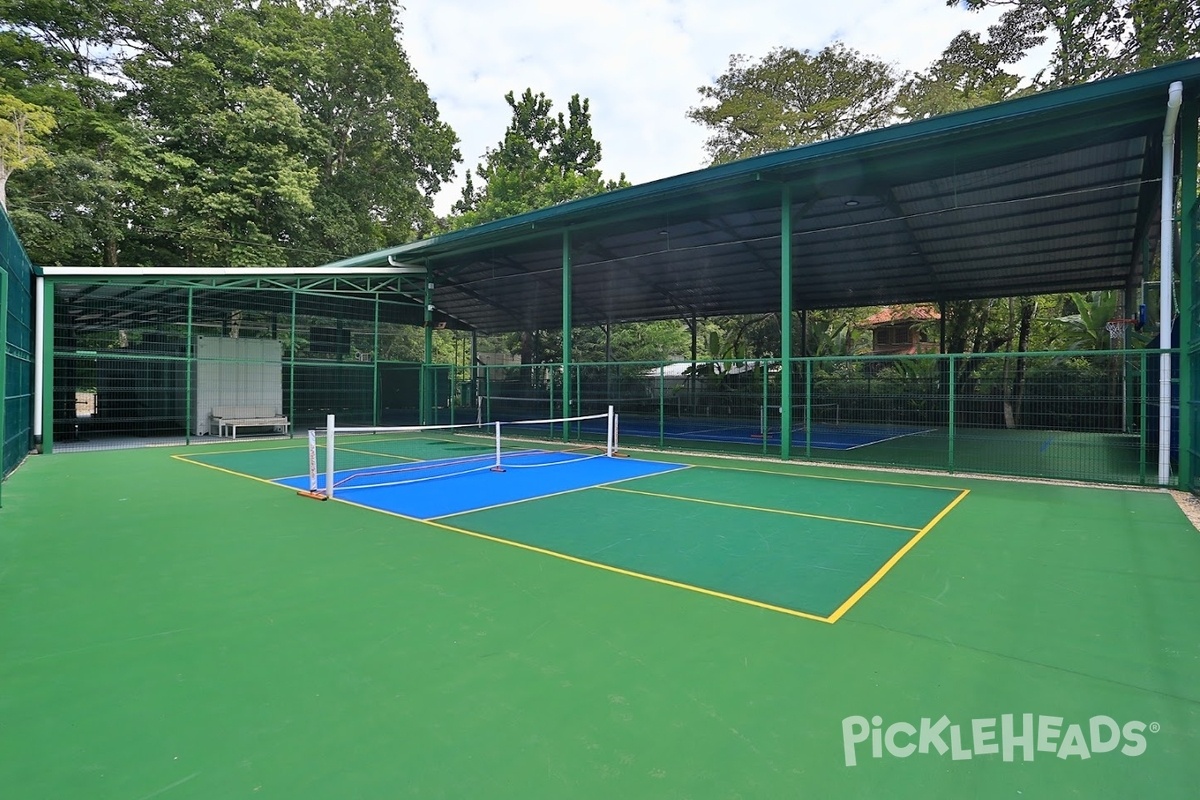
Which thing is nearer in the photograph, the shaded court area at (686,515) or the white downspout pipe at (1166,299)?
the shaded court area at (686,515)

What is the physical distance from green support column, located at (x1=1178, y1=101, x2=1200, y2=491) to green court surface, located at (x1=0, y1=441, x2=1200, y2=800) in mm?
2946

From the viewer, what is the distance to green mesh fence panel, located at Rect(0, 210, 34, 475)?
8867mm

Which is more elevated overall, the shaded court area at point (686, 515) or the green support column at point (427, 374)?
the green support column at point (427, 374)

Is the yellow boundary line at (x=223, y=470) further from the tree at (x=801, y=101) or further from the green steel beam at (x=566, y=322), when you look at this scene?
the tree at (x=801, y=101)

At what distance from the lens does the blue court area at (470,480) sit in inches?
305

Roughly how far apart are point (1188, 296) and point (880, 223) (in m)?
7.58

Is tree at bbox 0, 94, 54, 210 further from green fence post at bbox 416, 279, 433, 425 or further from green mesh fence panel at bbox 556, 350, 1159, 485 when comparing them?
green mesh fence panel at bbox 556, 350, 1159, 485

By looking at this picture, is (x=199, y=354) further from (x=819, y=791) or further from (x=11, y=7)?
(x=819, y=791)

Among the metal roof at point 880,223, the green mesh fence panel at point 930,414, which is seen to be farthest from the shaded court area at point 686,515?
the metal roof at point 880,223

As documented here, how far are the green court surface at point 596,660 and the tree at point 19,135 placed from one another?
17.0 meters

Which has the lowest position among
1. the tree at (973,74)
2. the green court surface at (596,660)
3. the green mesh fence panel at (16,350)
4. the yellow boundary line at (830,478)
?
the green court surface at (596,660)

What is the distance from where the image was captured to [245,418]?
18.0m

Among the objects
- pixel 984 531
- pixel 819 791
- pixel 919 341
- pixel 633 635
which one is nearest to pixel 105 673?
pixel 633 635

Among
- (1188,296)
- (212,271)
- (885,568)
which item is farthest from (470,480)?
(1188,296)
